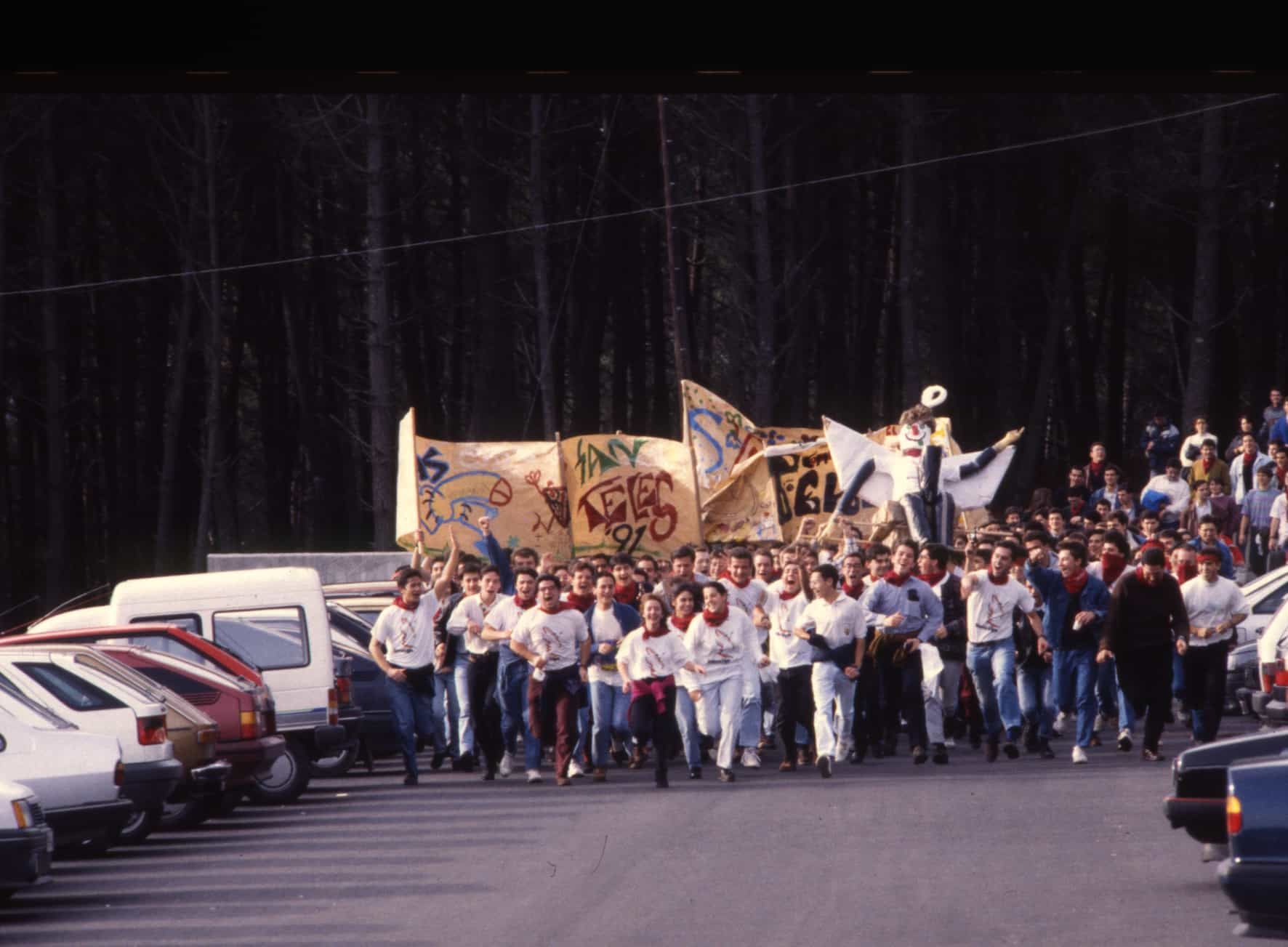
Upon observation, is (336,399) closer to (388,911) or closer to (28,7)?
(388,911)

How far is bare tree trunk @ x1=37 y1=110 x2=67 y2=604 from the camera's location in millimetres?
45438

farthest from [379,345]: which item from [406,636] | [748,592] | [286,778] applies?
[286,778]

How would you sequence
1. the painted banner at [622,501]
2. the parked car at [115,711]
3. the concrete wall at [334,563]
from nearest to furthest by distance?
the parked car at [115,711], the painted banner at [622,501], the concrete wall at [334,563]

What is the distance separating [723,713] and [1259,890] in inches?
388

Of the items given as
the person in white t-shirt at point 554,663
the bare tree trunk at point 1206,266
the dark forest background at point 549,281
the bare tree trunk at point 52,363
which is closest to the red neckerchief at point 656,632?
the person in white t-shirt at point 554,663

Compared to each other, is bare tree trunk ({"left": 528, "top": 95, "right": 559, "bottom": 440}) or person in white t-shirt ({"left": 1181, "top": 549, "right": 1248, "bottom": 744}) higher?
bare tree trunk ({"left": 528, "top": 95, "right": 559, "bottom": 440})

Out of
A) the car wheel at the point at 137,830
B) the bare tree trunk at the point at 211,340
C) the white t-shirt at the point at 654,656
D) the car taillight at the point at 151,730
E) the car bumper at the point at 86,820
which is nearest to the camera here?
the car bumper at the point at 86,820

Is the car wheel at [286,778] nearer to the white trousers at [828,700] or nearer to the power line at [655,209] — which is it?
the white trousers at [828,700]

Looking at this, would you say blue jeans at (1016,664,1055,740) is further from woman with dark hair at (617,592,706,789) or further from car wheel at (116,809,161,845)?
car wheel at (116,809,161,845)

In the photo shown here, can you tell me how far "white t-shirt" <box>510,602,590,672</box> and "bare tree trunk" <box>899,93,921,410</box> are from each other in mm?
23847

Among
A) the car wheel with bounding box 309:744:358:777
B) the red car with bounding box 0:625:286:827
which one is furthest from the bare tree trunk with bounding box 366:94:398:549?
the red car with bounding box 0:625:286:827

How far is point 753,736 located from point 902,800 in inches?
111

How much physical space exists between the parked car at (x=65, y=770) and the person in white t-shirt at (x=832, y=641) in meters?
6.84

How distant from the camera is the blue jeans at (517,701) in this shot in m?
18.5
